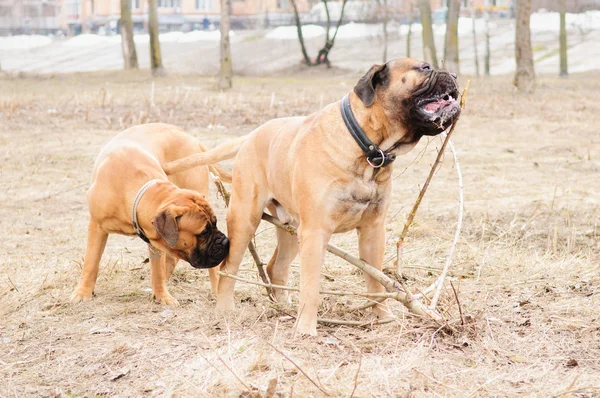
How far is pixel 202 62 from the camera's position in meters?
54.6

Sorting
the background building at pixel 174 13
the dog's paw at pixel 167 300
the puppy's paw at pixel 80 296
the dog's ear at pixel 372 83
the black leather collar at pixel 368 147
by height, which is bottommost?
the dog's paw at pixel 167 300

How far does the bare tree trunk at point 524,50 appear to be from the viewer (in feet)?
83.3

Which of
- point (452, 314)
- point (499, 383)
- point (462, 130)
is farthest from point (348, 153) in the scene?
point (462, 130)

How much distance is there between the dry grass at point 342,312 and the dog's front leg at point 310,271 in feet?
0.47

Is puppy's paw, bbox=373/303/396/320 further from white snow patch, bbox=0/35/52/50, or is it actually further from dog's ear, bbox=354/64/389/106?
white snow patch, bbox=0/35/52/50

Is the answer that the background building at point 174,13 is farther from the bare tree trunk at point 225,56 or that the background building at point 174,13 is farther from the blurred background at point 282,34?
the bare tree trunk at point 225,56

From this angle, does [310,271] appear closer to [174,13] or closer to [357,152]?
[357,152]

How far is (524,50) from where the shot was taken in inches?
1027

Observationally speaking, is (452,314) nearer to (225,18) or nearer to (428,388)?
(428,388)

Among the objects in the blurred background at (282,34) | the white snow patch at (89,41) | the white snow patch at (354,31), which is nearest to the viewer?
the blurred background at (282,34)

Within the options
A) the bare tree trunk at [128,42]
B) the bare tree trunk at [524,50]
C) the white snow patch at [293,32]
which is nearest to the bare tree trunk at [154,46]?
the bare tree trunk at [128,42]

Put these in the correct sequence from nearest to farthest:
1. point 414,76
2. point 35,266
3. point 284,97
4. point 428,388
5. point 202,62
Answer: point 428,388 → point 414,76 → point 35,266 → point 284,97 → point 202,62

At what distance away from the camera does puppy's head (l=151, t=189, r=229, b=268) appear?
19.7 feet

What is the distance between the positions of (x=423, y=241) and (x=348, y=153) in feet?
11.2
